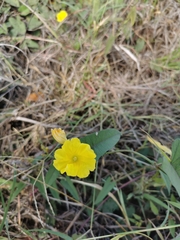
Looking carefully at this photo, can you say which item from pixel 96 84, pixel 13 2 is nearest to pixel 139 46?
pixel 96 84

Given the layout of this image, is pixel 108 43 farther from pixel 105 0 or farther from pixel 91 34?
pixel 105 0

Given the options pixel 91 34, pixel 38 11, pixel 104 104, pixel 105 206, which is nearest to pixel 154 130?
pixel 104 104

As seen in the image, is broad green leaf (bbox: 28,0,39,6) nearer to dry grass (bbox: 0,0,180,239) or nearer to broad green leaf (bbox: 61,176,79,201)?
dry grass (bbox: 0,0,180,239)

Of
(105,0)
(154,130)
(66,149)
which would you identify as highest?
(105,0)

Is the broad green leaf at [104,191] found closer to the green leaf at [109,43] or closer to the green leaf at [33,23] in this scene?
the green leaf at [109,43]

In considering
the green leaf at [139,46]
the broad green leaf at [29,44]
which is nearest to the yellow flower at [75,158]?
the broad green leaf at [29,44]

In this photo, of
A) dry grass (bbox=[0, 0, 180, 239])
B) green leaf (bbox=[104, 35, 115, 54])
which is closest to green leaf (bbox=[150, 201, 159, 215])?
dry grass (bbox=[0, 0, 180, 239])
